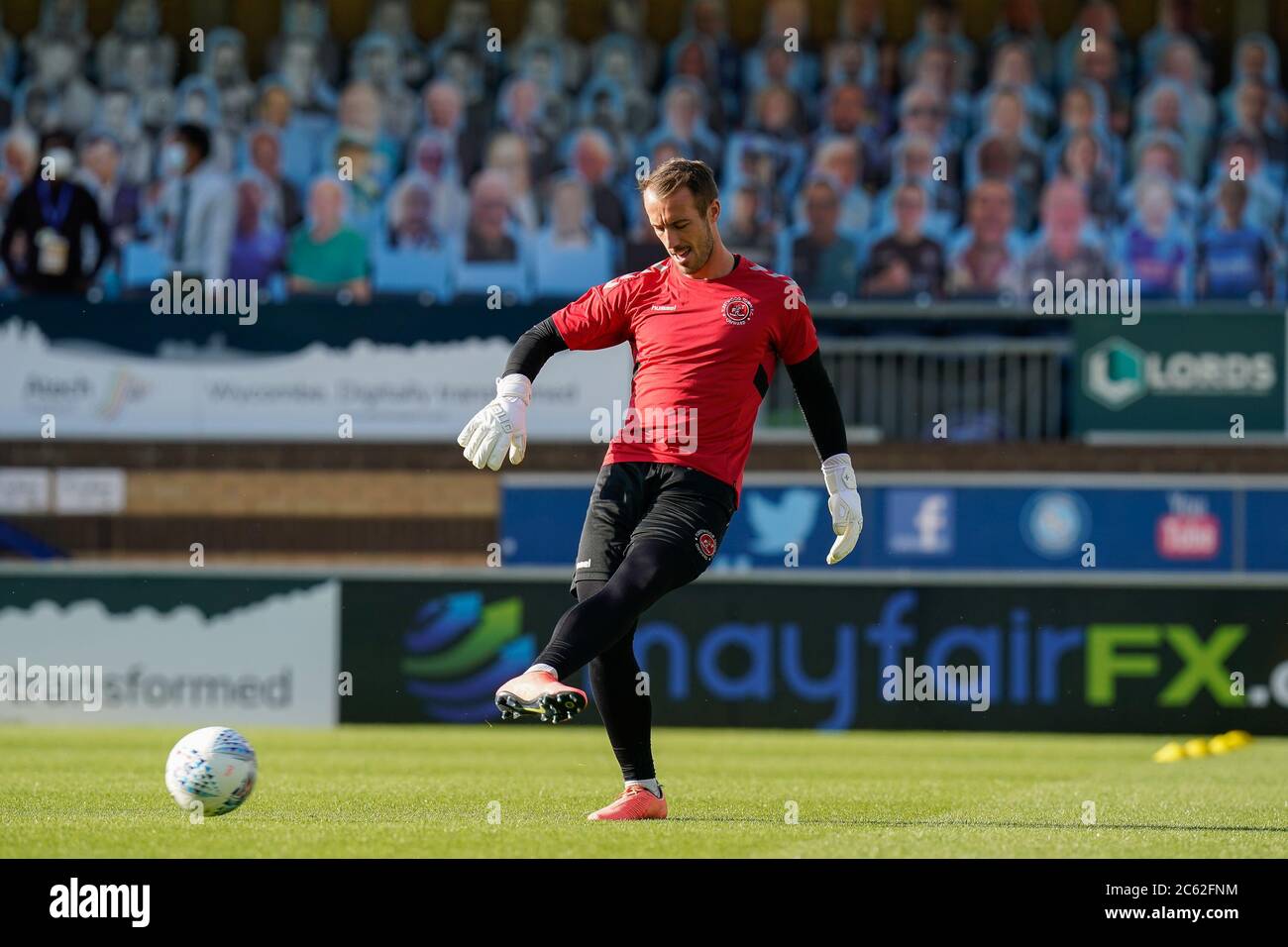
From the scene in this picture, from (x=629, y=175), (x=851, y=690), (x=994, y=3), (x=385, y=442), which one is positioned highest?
(x=994, y=3)

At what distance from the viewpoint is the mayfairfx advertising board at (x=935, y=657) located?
54.1ft

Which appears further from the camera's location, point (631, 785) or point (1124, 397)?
point (1124, 397)

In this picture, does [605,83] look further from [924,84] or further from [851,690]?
[851,690]

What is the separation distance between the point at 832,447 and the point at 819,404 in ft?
0.68

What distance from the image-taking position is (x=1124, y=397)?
18.0 metres

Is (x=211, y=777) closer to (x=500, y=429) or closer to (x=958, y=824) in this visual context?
(x=500, y=429)

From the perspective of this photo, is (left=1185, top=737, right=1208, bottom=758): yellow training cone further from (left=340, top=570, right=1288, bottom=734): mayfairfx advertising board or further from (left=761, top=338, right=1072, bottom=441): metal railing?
(left=761, top=338, right=1072, bottom=441): metal railing

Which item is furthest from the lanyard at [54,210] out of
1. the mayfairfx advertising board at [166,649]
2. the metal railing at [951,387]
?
the metal railing at [951,387]

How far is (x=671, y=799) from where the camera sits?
9172mm

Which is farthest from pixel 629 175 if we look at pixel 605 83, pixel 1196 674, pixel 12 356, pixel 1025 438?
pixel 1196 674

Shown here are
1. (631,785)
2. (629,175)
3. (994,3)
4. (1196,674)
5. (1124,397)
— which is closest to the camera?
(631,785)

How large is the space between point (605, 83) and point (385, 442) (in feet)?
16.4

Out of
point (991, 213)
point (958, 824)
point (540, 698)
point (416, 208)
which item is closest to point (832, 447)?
point (958, 824)

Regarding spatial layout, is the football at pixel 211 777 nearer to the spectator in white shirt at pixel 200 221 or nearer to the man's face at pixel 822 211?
the spectator in white shirt at pixel 200 221
